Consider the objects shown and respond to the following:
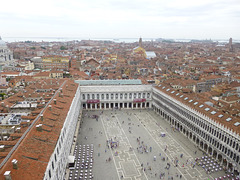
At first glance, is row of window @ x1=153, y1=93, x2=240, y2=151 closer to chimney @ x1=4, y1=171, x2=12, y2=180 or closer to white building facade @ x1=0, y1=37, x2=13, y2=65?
chimney @ x1=4, y1=171, x2=12, y2=180

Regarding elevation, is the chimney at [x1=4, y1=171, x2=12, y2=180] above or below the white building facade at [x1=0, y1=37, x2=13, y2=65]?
below

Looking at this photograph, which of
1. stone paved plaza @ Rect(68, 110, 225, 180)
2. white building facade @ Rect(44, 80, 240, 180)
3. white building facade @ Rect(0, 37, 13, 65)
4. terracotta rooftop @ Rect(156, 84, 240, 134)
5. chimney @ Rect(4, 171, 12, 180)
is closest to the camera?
chimney @ Rect(4, 171, 12, 180)

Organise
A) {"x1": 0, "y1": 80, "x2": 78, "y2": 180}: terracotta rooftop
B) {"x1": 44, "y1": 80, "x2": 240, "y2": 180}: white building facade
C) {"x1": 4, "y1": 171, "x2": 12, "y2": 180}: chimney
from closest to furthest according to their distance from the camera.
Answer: {"x1": 4, "y1": 171, "x2": 12, "y2": 180}: chimney → {"x1": 0, "y1": 80, "x2": 78, "y2": 180}: terracotta rooftop → {"x1": 44, "y1": 80, "x2": 240, "y2": 180}: white building facade

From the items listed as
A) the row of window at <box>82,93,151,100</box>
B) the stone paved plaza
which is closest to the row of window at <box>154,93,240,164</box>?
the stone paved plaza

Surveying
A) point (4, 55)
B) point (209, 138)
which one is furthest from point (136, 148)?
point (4, 55)

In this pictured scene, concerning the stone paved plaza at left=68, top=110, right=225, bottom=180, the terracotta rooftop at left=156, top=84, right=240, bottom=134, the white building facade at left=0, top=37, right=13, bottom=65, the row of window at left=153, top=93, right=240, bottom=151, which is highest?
the white building facade at left=0, top=37, right=13, bottom=65

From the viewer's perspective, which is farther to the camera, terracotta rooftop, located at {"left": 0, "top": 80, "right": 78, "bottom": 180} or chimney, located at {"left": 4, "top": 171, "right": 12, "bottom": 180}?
terracotta rooftop, located at {"left": 0, "top": 80, "right": 78, "bottom": 180}

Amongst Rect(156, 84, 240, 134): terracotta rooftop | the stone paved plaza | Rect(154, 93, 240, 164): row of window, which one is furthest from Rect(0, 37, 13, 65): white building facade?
Rect(154, 93, 240, 164): row of window

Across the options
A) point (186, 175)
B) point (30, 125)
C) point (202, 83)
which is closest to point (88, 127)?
point (30, 125)

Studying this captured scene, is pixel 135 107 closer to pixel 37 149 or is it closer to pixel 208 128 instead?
pixel 208 128

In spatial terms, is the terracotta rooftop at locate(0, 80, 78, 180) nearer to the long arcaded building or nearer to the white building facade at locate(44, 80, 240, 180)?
the long arcaded building
